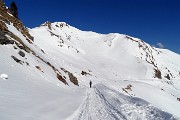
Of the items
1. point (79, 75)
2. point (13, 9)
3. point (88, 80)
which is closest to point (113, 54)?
point (88, 80)

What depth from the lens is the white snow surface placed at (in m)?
16.5

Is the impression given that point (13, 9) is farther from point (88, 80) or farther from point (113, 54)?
point (113, 54)

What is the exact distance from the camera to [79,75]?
199 feet

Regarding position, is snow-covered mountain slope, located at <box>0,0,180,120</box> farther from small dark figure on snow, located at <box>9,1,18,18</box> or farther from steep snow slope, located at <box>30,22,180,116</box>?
small dark figure on snow, located at <box>9,1,18,18</box>

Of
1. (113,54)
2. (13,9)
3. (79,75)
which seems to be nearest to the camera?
(13,9)

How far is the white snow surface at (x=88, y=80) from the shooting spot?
54.2 ft

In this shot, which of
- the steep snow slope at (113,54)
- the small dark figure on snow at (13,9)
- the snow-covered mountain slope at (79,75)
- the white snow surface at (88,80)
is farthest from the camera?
the steep snow slope at (113,54)

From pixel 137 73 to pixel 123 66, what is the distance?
622 cm

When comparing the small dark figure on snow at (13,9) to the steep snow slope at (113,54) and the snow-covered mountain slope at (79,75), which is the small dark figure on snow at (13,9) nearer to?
the snow-covered mountain slope at (79,75)

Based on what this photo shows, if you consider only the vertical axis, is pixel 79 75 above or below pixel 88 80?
above

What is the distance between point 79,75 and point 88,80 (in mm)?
2077

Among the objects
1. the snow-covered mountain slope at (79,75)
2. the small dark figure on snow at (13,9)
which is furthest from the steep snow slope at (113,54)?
the small dark figure on snow at (13,9)

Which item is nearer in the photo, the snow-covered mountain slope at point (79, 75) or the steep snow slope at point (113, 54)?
the snow-covered mountain slope at point (79, 75)

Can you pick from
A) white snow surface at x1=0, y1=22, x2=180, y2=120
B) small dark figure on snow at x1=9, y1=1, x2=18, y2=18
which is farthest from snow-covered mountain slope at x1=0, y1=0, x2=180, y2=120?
small dark figure on snow at x1=9, y1=1, x2=18, y2=18
